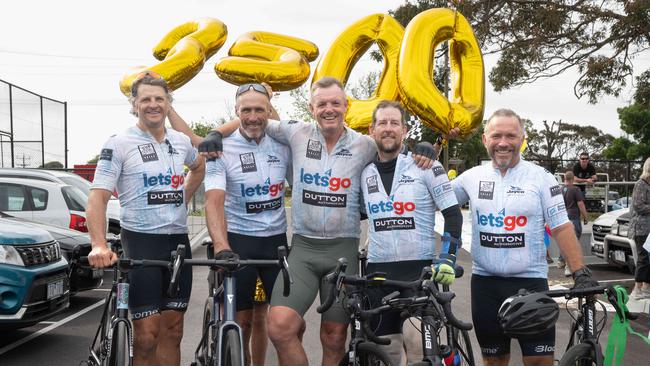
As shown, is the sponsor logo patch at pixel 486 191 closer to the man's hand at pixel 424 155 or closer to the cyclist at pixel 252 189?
the man's hand at pixel 424 155

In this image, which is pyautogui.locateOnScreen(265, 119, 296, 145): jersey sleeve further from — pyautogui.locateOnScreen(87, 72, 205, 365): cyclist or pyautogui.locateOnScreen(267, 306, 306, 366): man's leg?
pyautogui.locateOnScreen(267, 306, 306, 366): man's leg

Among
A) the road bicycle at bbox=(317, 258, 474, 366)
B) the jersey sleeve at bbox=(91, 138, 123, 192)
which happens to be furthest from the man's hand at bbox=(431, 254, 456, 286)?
the jersey sleeve at bbox=(91, 138, 123, 192)

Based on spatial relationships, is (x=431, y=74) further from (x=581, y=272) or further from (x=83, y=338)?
(x=83, y=338)

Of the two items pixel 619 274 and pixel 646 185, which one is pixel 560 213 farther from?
pixel 619 274

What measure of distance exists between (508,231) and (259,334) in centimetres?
199

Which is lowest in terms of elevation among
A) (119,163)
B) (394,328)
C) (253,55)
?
(394,328)

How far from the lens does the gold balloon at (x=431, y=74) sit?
5.53m

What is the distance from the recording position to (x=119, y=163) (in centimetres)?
427

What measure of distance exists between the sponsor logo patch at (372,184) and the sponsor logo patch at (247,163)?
825 mm

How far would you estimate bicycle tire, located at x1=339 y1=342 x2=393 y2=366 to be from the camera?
3.39 meters

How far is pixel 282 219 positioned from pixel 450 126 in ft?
5.94

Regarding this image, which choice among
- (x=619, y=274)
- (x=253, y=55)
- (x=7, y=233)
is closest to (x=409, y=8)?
(x=619, y=274)

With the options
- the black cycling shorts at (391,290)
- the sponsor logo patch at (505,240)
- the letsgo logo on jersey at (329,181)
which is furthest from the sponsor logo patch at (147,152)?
the sponsor logo patch at (505,240)

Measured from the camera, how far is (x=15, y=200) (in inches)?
383
